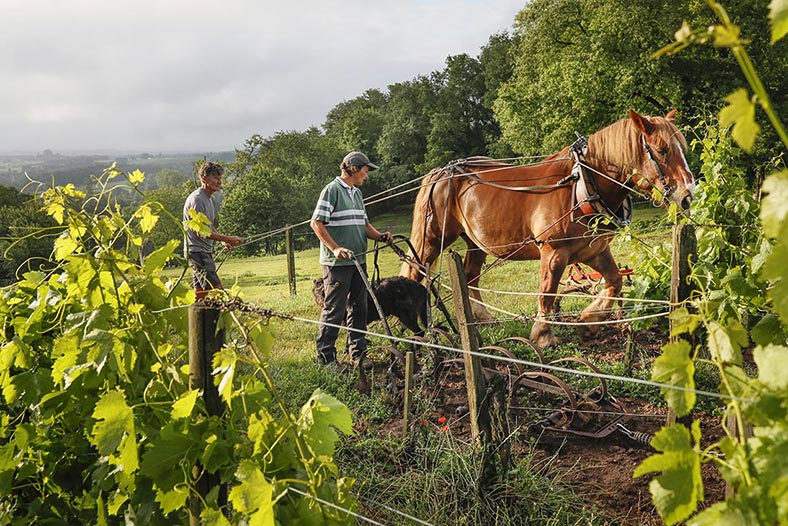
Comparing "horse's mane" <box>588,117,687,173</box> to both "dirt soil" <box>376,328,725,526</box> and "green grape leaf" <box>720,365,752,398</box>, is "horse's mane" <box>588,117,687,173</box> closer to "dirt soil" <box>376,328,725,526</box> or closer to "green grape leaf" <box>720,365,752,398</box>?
"dirt soil" <box>376,328,725,526</box>

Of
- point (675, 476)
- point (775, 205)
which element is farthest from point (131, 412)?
point (775, 205)

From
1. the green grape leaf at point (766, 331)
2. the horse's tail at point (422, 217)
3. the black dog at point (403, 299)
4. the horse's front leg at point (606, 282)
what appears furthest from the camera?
the horse's tail at point (422, 217)

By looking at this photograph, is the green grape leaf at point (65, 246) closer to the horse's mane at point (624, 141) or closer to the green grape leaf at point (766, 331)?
the green grape leaf at point (766, 331)

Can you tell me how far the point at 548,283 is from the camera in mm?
5723

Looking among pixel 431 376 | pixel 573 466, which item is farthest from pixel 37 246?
pixel 573 466

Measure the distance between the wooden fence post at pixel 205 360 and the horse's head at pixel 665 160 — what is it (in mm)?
4208

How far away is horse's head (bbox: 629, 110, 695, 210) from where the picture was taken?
4996mm

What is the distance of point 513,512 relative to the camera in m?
3.04

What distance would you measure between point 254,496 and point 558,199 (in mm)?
4909

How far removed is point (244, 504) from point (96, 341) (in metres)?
0.85

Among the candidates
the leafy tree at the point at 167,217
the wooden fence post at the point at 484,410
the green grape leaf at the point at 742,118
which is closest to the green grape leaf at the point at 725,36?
the green grape leaf at the point at 742,118

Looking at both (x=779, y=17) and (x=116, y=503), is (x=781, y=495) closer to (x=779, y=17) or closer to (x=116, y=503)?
(x=779, y=17)

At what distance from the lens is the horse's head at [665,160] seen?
16.4 feet

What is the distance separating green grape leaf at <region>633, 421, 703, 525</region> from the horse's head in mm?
4461
